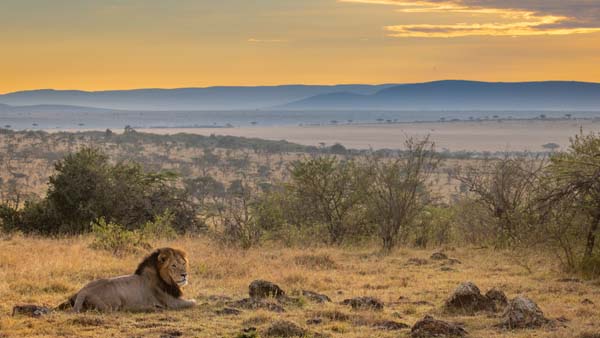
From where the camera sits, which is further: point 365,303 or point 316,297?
point 316,297

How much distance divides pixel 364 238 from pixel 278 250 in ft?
14.8

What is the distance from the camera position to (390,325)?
1077 cm

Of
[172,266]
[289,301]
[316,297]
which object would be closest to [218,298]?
[289,301]

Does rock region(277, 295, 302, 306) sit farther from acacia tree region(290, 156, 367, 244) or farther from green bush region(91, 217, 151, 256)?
acacia tree region(290, 156, 367, 244)

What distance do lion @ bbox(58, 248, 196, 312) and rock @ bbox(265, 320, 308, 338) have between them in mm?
1915

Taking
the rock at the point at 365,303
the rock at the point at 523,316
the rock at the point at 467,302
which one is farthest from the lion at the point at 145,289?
the rock at the point at 523,316

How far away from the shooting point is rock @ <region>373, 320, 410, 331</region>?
1067 cm

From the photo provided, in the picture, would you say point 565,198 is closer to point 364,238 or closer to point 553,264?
point 553,264

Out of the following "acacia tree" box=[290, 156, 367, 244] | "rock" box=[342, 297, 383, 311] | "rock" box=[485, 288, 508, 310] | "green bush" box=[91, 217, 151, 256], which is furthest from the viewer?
"acacia tree" box=[290, 156, 367, 244]

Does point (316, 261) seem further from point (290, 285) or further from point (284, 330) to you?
point (284, 330)

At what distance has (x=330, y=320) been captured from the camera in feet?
36.3

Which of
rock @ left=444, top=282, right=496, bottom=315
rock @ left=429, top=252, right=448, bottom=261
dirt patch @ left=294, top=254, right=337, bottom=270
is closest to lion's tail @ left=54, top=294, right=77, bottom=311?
rock @ left=444, top=282, right=496, bottom=315

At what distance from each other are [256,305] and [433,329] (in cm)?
281

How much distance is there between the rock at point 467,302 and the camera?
11844mm
